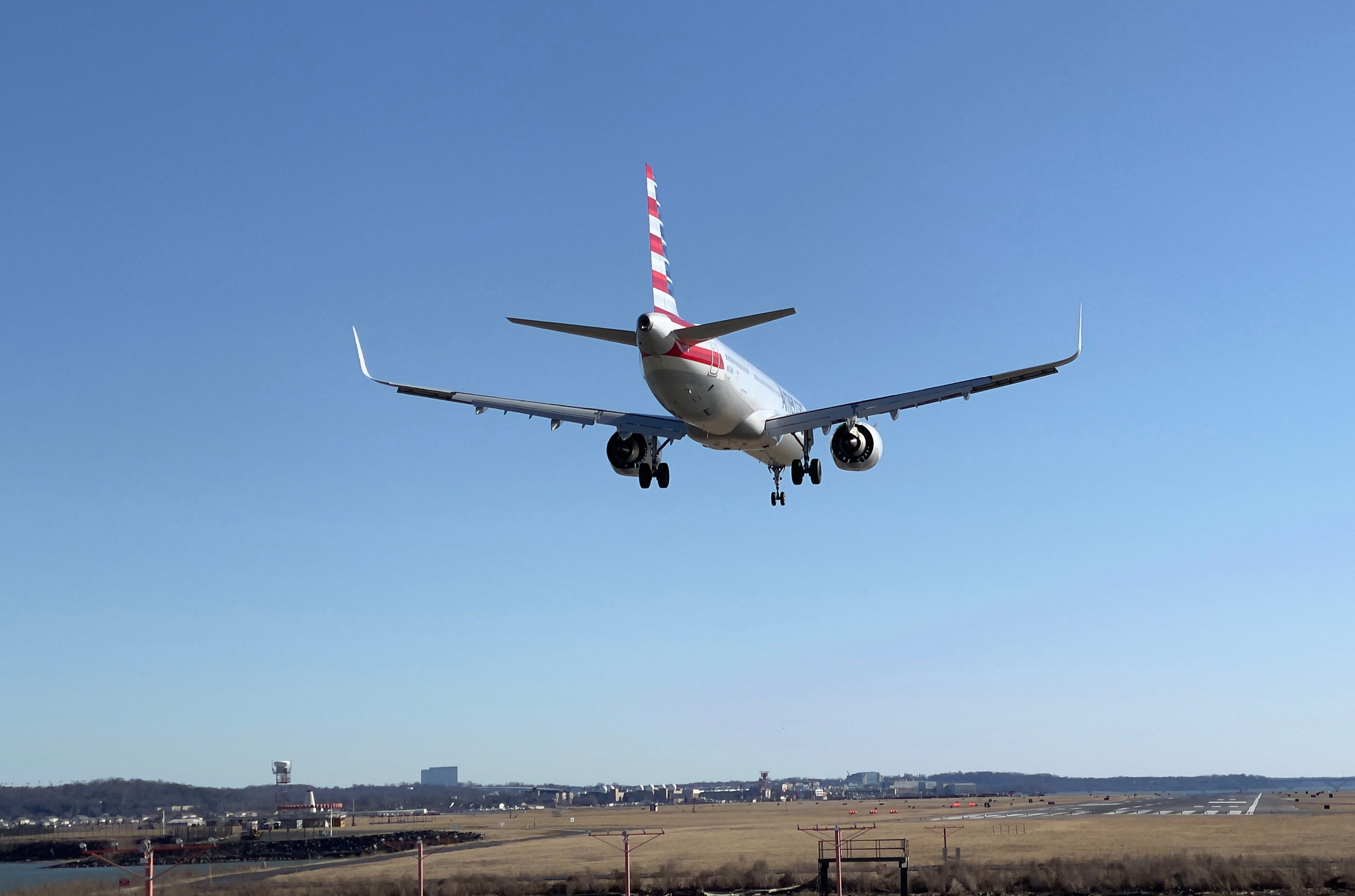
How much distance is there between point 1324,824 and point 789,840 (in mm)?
55790

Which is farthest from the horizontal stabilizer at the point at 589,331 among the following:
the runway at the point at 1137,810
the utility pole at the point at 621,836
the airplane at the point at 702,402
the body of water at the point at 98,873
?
the runway at the point at 1137,810

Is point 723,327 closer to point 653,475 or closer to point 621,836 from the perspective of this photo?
point 653,475

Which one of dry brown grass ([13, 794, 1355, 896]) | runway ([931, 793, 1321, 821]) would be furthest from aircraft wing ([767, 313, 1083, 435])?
runway ([931, 793, 1321, 821])

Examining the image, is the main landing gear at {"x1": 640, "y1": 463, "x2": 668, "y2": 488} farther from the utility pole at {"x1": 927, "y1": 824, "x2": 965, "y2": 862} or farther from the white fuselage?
the utility pole at {"x1": 927, "y1": 824, "x2": 965, "y2": 862}

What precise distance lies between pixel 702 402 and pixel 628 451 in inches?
226

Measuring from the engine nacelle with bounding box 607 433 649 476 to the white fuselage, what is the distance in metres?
2.21

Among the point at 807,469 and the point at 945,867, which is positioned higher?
the point at 807,469

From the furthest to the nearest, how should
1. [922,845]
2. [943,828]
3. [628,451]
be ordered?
[943,828], [922,845], [628,451]

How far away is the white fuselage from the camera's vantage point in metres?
40.3

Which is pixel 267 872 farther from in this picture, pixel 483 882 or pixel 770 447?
pixel 770 447

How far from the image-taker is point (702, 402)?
139 ft

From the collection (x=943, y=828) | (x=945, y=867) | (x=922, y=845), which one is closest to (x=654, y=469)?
(x=945, y=867)

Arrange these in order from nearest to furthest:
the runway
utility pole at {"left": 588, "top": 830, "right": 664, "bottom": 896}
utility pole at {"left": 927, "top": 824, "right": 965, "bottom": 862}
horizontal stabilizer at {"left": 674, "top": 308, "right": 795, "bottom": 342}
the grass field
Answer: horizontal stabilizer at {"left": 674, "top": 308, "right": 795, "bottom": 342}
the grass field
utility pole at {"left": 927, "top": 824, "right": 965, "bottom": 862}
utility pole at {"left": 588, "top": 830, "right": 664, "bottom": 896}
the runway

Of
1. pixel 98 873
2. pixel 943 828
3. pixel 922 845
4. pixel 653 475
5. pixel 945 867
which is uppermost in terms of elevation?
pixel 653 475
